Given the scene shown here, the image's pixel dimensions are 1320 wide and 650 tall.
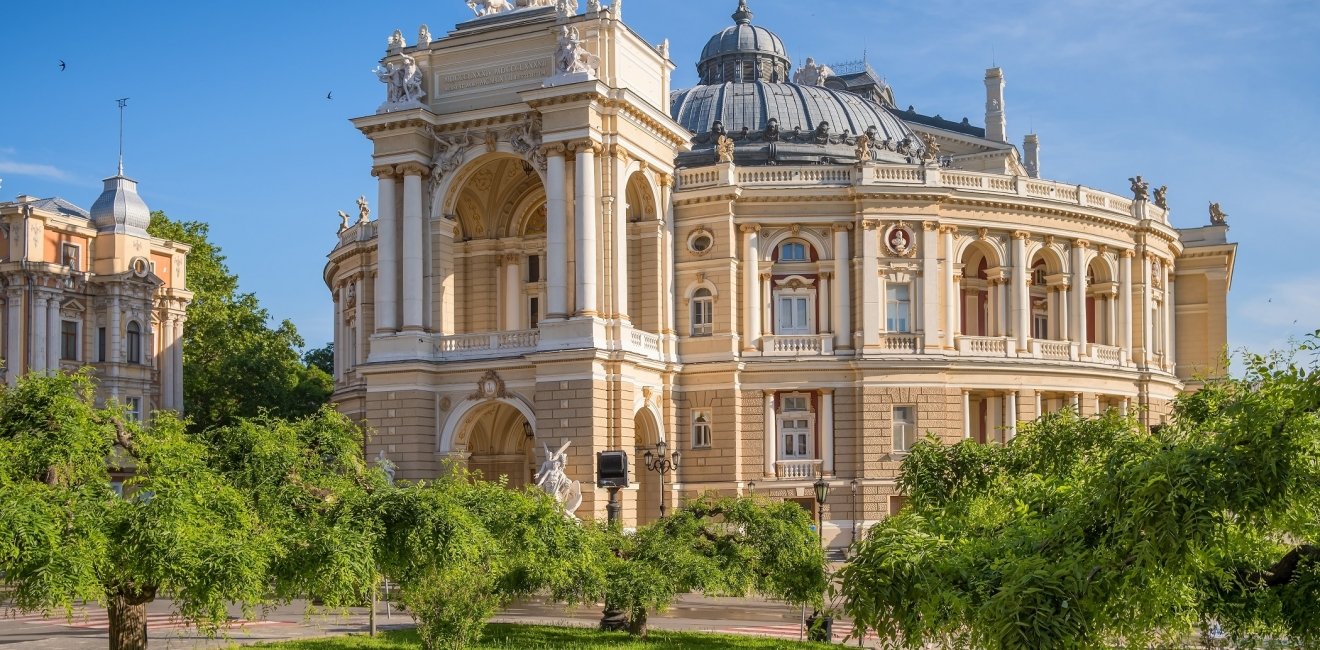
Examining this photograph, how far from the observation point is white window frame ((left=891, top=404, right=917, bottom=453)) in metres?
53.4

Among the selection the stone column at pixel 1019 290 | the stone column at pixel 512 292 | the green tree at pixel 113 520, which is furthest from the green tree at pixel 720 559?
the stone column at pixel 1019 290

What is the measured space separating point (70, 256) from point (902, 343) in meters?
40.1

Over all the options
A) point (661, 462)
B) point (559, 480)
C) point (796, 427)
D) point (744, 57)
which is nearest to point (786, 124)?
point (744, 57)

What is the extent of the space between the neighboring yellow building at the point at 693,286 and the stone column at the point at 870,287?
76 millimetres

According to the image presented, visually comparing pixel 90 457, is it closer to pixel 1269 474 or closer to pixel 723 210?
pixel 1269 474

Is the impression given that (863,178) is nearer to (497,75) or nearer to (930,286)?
(930,286)

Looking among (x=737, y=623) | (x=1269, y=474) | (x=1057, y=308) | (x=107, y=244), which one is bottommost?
(x=737, y=623)

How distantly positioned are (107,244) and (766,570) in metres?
52.0

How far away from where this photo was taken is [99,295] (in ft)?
234

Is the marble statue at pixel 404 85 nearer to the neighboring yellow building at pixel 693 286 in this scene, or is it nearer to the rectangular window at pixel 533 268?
the neighboring yellow building at pixel 693 286

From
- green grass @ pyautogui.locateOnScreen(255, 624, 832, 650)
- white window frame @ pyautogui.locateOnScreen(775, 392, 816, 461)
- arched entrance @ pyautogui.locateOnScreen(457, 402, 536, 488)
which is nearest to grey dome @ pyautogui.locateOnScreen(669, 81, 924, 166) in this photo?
white window frame @ pyautogui.locateOnScreen(775, 392, 816, 461)

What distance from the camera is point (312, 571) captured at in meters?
21.4

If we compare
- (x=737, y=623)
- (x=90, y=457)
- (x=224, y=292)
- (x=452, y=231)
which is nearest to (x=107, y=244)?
(x=224, y=292)

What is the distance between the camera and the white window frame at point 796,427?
53875 mm
